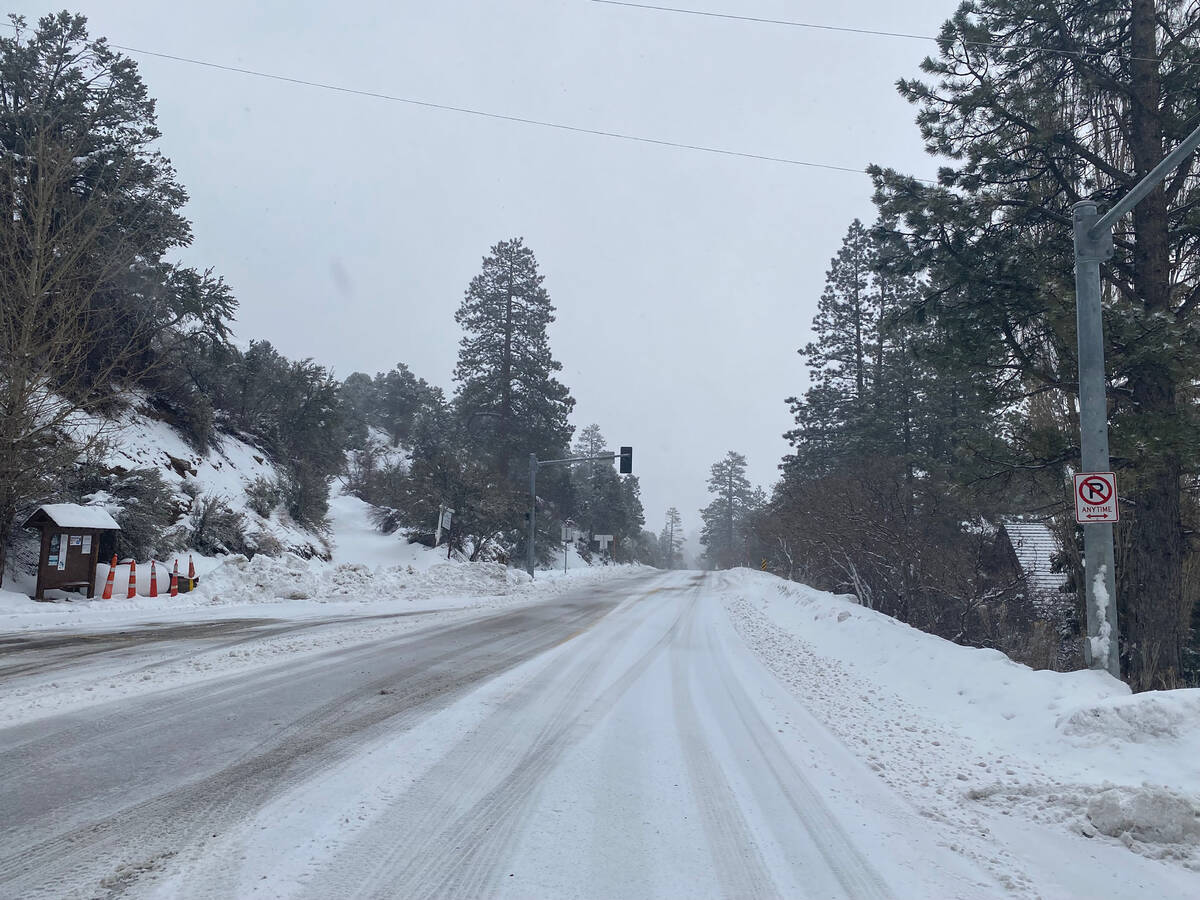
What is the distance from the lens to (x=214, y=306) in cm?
2847

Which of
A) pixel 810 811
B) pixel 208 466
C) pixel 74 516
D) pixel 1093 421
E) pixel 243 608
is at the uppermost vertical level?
pixel 208 466

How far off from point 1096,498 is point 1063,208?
6830mm

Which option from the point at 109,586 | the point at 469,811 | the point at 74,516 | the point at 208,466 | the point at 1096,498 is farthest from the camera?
the point at 208,466

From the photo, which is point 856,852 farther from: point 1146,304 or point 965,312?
point 1146,304

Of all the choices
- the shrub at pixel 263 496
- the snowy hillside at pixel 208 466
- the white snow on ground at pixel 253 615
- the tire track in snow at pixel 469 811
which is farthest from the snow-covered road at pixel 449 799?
the shrub at pixel 263 496

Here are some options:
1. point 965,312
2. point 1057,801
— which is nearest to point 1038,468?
point 965,312

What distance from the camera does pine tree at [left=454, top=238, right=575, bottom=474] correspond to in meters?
46.2

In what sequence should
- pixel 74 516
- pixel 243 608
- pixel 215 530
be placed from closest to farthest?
pixel 74 516, pixel 243 608, pixel 215 530

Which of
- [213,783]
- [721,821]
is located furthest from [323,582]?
[721,821]

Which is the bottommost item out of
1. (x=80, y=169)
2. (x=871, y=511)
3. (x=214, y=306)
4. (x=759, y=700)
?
(x=759, y=700)

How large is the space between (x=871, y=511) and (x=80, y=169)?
24.9 metres

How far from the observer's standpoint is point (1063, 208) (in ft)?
40.4

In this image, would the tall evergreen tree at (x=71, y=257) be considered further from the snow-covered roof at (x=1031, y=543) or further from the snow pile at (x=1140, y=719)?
the snow-covered roof at (x=1031, y=543)

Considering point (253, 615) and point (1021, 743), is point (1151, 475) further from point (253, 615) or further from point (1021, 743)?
point (253, 615)
